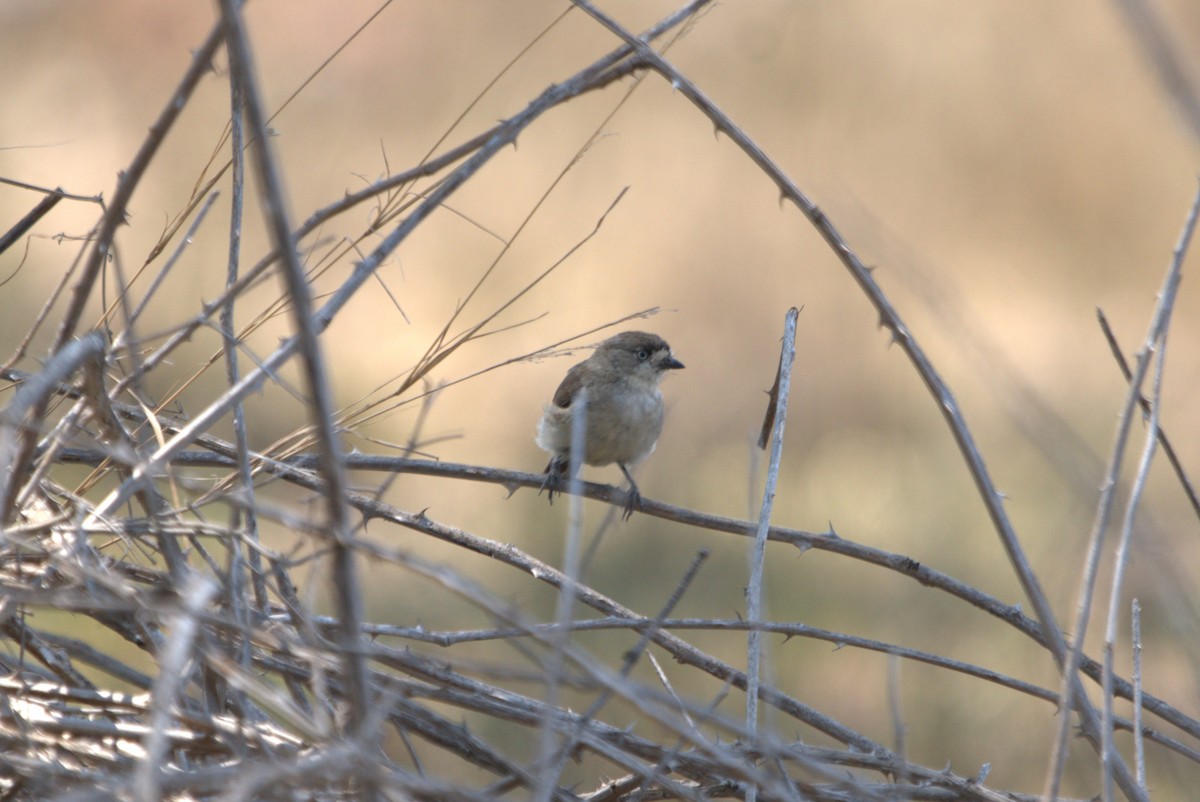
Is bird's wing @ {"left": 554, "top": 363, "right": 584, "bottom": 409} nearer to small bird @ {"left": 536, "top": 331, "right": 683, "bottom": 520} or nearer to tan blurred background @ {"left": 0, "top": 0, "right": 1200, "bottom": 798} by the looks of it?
small bird @ {"left": 536, "top": 331, "right": 683, "bottom": 520}

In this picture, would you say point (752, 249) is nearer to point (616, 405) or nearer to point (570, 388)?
point (570, 388)

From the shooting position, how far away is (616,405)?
18.4 feet

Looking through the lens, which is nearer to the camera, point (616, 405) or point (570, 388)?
point (616, 405)

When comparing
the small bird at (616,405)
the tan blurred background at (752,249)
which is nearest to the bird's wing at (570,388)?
the small bird at (616,405)

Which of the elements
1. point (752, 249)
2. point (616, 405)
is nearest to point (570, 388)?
point (616, 405)

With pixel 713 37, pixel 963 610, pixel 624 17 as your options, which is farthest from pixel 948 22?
pixel 963 610

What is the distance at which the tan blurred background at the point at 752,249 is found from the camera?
29.4ft

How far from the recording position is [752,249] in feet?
36.3

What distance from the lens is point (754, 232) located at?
11.1 meters

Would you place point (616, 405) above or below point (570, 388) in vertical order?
below

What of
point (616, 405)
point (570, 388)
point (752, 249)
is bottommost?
point (616, 405)

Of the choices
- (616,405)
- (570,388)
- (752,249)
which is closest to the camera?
(616,405)

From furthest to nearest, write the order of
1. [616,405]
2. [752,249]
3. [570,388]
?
[752,249] → [570,388] → [616,405]

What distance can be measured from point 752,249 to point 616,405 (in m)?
5.77
